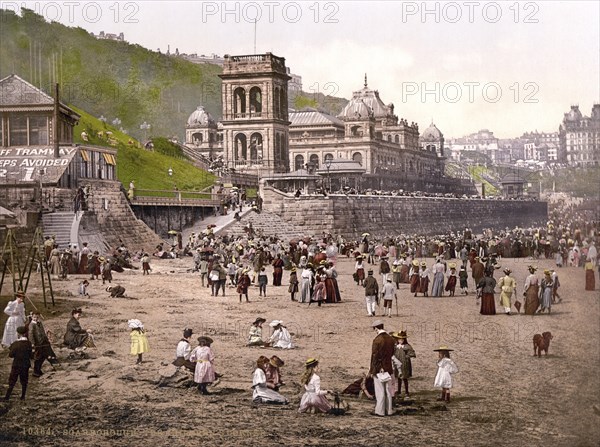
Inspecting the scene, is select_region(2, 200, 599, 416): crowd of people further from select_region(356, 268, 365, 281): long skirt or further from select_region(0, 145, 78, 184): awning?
select_region(0, 145, 78, 184): awning

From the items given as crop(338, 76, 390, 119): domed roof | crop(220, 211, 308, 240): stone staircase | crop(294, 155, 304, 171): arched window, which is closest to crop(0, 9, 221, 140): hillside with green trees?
crop(338, 76, 390, 119): domed roof

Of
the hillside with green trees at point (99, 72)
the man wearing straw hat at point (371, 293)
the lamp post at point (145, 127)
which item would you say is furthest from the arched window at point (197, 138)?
the man wearing straw hat at point (371, 293)

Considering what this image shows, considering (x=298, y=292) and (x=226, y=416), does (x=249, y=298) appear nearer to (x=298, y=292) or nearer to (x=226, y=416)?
(x=298, y=292)

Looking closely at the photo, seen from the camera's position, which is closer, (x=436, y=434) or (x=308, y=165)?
(x=436, y=434)

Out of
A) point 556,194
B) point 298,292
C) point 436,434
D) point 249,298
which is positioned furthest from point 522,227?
point 436,434

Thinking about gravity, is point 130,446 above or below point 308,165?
below

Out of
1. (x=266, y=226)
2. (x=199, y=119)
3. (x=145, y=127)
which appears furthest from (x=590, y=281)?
(x=199, y=119)

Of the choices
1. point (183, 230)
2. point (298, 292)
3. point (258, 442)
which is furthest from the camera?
point (183, 230)

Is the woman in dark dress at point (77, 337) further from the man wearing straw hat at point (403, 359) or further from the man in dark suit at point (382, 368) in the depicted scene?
the man wearing straw hat at point (403, 359)

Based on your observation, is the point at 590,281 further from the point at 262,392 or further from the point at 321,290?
the point at 262,392
